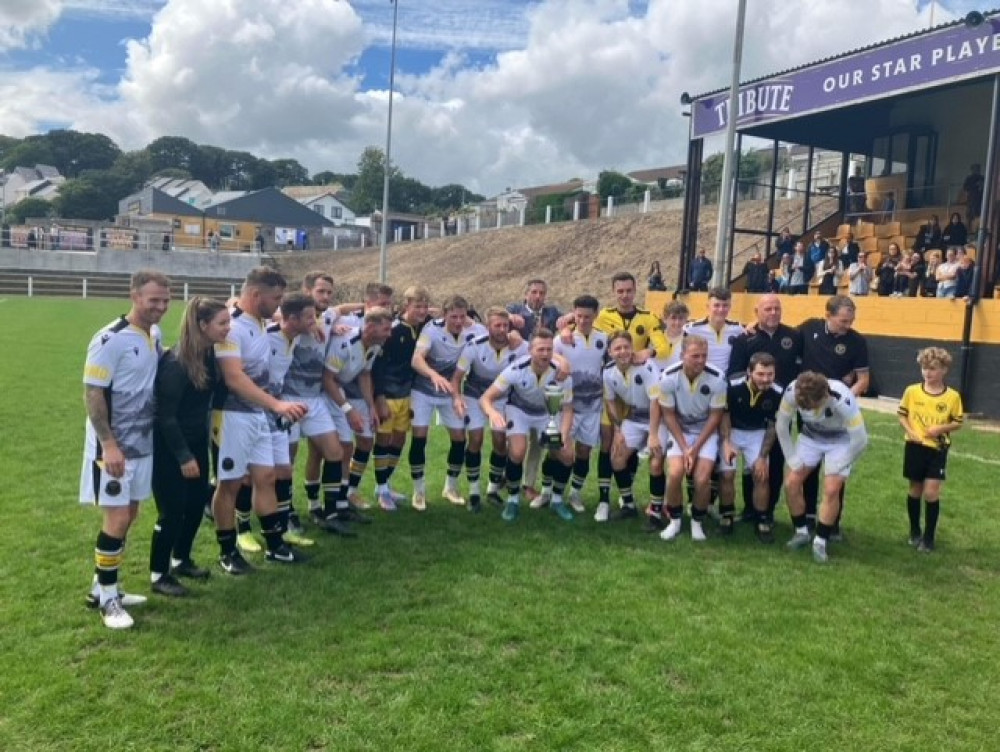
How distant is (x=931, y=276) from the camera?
15555mm

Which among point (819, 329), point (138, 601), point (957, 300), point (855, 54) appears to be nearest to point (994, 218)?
point (957, 300)

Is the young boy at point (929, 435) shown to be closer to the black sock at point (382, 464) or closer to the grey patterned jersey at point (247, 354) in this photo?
the black sock at point (382, 464)

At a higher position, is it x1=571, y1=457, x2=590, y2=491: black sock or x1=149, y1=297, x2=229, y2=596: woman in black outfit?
x1=149, y1=297, x2=229, y2=596: woman in black outfit

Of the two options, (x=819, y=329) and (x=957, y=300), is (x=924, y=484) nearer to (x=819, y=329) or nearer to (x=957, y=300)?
(x=819, y=329)

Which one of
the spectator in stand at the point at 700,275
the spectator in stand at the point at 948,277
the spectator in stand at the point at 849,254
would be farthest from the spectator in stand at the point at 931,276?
the spectator in stand at the point at 700,275

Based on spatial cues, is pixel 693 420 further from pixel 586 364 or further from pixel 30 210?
pixel 30 210

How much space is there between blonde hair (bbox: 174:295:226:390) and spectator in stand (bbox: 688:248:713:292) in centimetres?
1719

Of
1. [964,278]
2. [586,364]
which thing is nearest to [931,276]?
[964,278]

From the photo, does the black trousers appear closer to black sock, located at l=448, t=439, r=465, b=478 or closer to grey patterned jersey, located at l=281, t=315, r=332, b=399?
grey patterned jersey, located at l=281, t=315, r=332, b=399

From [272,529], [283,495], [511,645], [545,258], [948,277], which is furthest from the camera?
[545,258]

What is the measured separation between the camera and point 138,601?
5.11 m

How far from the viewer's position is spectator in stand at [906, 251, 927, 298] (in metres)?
15.5

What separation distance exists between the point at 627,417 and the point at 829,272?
11.9 meters

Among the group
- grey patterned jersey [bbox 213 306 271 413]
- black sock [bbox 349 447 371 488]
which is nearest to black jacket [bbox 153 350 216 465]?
grey patterned jersey [bbox 213 306 271 413]
